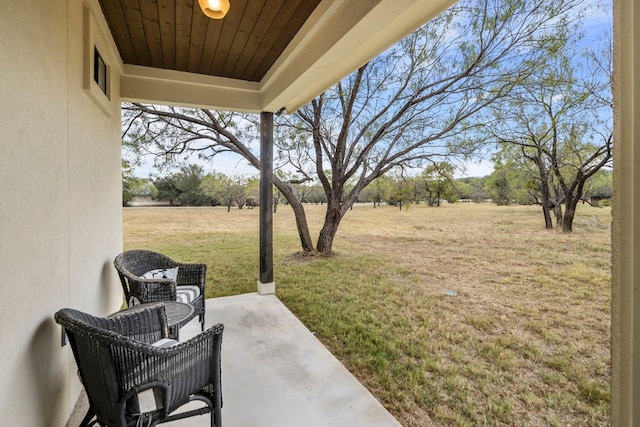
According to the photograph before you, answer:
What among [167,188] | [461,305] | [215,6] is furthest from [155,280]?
[167,188]

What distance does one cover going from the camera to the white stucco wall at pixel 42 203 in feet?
3.52

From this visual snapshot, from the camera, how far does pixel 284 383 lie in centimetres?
208

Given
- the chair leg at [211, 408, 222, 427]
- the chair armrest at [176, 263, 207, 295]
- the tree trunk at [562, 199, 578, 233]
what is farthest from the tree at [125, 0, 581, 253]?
the chair leg at [211, 408, 222, 427]

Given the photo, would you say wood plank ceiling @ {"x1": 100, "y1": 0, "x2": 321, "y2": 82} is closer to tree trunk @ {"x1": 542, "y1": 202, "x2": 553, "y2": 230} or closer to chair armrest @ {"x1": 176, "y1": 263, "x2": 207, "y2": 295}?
chair armrest @ {"x1": 176, "y1": 263, "x2": 207, "y2": 295}

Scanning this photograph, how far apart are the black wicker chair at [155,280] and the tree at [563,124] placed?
3444 mm

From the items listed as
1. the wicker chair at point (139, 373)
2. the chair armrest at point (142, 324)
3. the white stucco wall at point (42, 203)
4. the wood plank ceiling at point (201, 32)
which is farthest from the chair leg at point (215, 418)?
the wood plank ceiling at point (201, 32)

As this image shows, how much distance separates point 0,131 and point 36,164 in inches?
12.1

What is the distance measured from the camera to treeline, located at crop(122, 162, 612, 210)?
Result: 354 centimetres

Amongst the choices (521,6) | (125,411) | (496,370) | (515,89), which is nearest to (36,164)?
(125,411)

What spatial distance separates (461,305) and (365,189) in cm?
311

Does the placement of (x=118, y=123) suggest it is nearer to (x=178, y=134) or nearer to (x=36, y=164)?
(x=178, y=134)

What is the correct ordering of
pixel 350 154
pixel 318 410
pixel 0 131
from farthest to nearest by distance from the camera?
pixel 350 154 < pixel 318 410 < pixel 0 131

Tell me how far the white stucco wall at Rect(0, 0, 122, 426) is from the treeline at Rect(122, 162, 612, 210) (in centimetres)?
277

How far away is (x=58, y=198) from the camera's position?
5.08 feet
